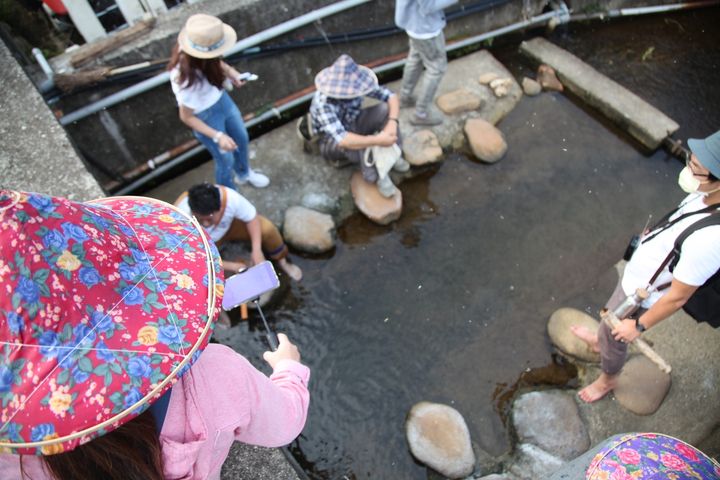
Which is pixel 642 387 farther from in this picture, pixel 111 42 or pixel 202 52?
pixel 111 42

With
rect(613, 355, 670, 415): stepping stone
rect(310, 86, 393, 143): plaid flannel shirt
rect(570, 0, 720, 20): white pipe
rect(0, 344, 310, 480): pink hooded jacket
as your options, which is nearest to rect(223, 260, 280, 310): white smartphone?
rect(0, 344, 310, 480): pink hooded jacket

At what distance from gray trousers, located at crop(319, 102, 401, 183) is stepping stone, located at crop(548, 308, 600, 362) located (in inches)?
78.7

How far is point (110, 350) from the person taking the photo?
1.16 metres

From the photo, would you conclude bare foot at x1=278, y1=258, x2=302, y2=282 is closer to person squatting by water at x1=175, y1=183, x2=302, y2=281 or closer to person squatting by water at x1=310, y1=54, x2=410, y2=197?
person squatting by water at x1=175, y1=183, x2=302, y2=281

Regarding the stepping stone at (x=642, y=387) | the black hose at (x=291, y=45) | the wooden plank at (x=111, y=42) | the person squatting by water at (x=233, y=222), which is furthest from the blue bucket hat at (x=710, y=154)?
the wooden plank at (x=111, y=42)

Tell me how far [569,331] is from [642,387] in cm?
63

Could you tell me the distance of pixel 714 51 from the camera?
19.0 feet

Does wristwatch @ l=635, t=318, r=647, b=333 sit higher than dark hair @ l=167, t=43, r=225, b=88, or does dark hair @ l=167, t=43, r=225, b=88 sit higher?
dark hair @ l=167, t=43, r=225, b=88

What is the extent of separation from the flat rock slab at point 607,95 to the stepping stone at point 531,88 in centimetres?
31

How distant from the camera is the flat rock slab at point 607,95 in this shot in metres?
4.83

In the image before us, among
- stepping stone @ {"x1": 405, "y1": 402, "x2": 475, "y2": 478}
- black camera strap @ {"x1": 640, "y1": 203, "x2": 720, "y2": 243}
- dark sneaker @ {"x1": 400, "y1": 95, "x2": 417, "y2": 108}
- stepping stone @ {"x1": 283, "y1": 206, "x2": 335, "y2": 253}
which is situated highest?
black camera strap @ {"x1": 640, "y1": 203, "x2": 720, "y2": 243}

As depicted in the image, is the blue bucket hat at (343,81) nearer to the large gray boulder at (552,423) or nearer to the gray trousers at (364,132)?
the gray trousers at (364,132)

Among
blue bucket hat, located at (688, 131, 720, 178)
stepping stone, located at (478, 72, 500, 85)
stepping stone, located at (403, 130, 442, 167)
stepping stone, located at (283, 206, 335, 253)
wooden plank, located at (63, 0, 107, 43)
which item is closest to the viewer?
blue bucket hat, located at (688, 131, 720, 178)

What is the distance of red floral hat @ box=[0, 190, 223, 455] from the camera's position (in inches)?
40.9
